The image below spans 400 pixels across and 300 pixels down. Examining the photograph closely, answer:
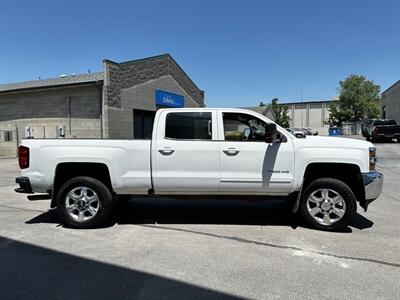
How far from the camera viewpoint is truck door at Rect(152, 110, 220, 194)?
561 centimetres

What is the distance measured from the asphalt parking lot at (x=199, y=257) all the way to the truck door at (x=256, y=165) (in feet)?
2.44

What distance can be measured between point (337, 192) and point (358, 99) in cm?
6139

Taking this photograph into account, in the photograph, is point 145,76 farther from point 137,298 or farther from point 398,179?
point 137,298

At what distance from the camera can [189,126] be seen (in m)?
5.76

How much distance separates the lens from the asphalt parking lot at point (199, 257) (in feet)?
11.8

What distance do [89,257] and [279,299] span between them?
98.8 inches

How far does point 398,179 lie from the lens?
11516 mm

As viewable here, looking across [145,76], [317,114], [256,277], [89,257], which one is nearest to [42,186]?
[89,257]

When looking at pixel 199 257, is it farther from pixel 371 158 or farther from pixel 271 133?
pixel 371 158

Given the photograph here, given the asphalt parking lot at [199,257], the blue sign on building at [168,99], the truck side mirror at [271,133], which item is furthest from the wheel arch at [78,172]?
the blue sign on building at [168,99]

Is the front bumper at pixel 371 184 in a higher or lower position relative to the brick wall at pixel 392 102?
lower

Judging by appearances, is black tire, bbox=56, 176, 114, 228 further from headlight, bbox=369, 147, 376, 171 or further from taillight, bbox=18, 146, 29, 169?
headlight, bbox=369, 147, 376, 171

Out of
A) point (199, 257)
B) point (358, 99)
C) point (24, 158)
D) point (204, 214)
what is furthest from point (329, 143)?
point (358, 99)

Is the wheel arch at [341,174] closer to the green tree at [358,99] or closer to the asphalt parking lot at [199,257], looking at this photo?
the asphalt parking lot at [199,257]
